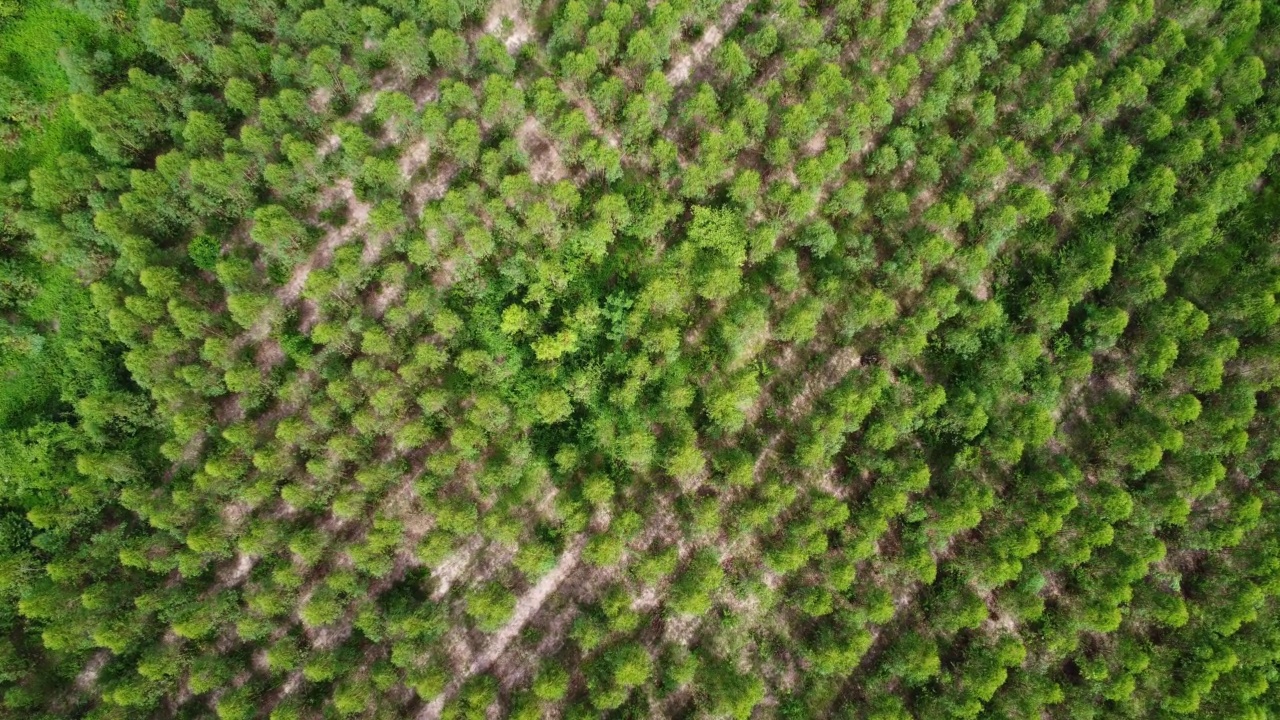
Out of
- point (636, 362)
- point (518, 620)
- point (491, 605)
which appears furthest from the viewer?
point (518, 620)

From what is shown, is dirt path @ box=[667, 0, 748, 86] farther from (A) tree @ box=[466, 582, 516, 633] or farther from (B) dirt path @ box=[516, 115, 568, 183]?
(A) tree @ box=[466, 582, 516, 633]

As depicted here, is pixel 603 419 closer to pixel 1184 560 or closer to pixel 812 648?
pixel 812 648


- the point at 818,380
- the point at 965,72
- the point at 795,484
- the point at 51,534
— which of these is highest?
the point at 965,72

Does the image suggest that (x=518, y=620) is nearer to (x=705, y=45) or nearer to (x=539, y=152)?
(x=539, y=152)

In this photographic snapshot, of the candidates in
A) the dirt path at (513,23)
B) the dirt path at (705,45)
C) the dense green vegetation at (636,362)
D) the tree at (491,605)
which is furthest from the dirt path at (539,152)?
the tree at (491,605)

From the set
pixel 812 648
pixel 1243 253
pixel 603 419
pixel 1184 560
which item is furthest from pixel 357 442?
pixel 1243 253

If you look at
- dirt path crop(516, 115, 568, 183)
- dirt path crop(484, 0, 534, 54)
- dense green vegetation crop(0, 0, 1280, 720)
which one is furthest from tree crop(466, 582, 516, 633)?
dirt path crop(484, 0, 534, 54)

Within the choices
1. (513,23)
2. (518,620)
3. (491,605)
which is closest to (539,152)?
(513,23)

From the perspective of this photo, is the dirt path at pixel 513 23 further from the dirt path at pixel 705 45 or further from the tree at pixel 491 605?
the tree at pixel 491 605
